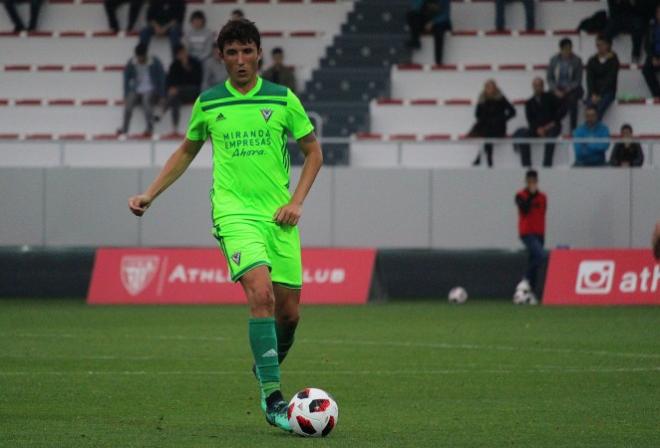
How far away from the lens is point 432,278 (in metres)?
25.7

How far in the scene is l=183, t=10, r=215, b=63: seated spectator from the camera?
30.8 metres

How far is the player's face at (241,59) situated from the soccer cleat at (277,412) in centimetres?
196

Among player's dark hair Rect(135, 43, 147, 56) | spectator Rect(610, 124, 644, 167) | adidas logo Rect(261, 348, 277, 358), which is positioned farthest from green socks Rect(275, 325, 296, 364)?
player's dark hair Rect(135, 43, 147, 56)

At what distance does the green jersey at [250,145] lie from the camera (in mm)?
9367

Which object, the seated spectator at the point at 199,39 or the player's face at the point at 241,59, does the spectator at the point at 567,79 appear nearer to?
the seated spectator at the point at 199,39

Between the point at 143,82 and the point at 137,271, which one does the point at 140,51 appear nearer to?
the point at 143,82

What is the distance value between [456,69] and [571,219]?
4728mm

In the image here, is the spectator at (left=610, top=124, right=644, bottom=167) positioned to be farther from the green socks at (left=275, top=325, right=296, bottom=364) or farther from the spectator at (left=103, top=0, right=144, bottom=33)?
the green socks at (left=275, top=325, right=296, bottom=364)

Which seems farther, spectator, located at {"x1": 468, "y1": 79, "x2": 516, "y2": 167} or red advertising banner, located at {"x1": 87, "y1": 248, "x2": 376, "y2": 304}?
spectator, located at {"x1": 468, "y1": 79, "x2": 516, "y2": 167}

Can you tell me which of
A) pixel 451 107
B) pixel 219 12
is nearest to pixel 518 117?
pixel 451 107

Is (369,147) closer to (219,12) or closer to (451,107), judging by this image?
(451,107)

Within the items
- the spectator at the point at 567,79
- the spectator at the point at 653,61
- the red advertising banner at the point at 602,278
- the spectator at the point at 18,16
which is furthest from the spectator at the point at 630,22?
the spectator at the point at 18,16

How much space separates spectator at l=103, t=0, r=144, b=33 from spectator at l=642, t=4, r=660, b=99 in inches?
421

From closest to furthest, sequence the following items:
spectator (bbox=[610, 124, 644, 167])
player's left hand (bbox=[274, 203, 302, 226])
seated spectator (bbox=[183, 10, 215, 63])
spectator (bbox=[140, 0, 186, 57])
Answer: player's left hand (bbox=[274, 203, 302, 226])
spectator (bbox=[610, 124, 644, 167])
seated spectator (bbox=[183, 10, 215, 63])
spectator (bbox=[140, 0, 186, 57])
